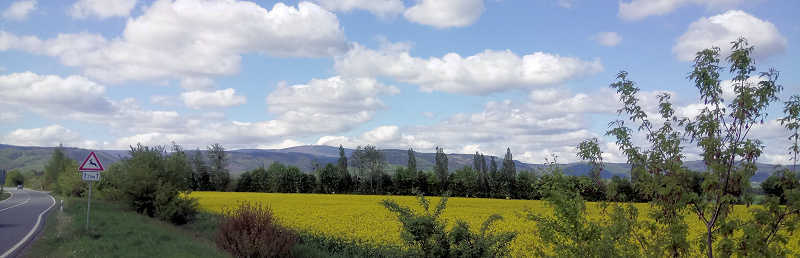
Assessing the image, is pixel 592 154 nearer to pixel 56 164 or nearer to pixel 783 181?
pixel 783 181

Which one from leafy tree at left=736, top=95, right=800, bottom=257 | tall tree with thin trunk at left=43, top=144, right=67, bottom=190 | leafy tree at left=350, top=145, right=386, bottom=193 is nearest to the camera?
leafy tree at left=736, top=95, right=800, bottom=257

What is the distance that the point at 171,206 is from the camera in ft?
85.6

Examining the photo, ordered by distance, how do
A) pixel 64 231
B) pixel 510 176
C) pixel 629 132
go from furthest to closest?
pixel 510 176, pixel 64 231, pixel 629 132

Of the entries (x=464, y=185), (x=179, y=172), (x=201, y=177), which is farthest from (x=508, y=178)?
(x=179, y=172)

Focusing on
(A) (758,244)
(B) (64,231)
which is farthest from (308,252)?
(A) (758,244)

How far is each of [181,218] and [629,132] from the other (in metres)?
25.0

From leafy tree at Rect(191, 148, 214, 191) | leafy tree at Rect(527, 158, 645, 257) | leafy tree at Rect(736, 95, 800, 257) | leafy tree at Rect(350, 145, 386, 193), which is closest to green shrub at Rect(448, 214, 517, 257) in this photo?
leafy tree at Rect(527, 158, 645, 257)

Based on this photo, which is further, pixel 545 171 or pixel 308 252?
pixel 308 252

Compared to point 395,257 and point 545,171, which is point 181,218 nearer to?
point 395,257

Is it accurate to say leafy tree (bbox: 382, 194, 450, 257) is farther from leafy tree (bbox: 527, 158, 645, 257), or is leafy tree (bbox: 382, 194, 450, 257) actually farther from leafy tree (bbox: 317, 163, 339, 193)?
leafy tree (bbox: 317, 163, 339, 193)

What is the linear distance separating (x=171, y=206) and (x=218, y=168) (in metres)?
66.6

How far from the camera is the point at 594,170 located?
6789mm

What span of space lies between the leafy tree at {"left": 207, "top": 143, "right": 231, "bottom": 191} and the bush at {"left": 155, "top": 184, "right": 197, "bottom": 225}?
189 ft

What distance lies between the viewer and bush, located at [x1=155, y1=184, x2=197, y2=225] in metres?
26.0
